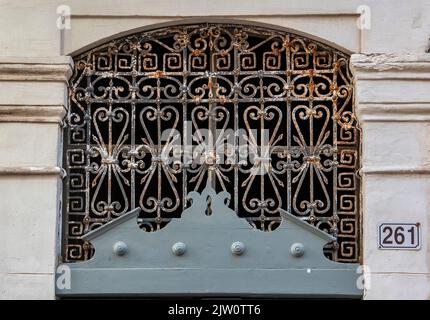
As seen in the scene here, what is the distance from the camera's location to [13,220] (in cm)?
762

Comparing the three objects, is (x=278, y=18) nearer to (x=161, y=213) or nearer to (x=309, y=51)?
(x=309, y=51)

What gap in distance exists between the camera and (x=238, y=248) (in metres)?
7.55

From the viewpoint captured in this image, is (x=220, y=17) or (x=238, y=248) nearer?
(x=238, y=248)

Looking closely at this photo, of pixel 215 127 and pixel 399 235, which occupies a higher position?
pixel 215 127

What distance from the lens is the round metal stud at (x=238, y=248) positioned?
7.55 meters

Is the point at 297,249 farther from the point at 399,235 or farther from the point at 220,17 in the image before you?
the point at 220,17

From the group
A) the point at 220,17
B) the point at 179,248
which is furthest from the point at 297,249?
the point at 220,17

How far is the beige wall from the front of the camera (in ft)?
24.7

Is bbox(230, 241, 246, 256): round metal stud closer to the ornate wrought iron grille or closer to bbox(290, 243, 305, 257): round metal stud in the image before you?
the ornate wrought iron grille

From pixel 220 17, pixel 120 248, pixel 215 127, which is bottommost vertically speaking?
pixel 120 248

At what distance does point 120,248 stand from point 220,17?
1702 mm

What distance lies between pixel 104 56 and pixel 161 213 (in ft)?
3.79
